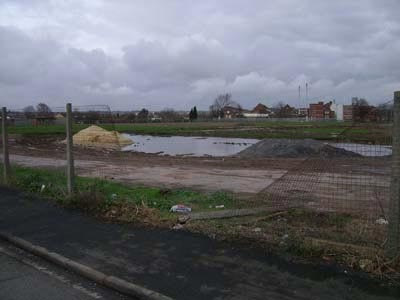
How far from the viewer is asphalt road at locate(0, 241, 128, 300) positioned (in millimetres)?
5191

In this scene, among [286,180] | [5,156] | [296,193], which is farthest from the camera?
[286,180]

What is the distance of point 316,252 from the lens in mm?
6027

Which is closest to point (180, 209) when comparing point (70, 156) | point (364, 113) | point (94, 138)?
point (70, 156)

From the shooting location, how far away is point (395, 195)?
18.1 ft

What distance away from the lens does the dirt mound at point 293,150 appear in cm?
2514

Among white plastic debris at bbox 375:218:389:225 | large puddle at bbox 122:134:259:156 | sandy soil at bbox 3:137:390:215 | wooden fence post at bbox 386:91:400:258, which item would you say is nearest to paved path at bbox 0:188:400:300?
wooden fence post at bbox 386:91:400:258

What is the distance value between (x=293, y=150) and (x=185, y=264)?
21.5 meters

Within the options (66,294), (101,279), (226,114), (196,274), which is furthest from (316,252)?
(226,114)

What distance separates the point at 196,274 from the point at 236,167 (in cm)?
1449

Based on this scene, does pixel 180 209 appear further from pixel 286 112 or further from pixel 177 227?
pixel 286 112

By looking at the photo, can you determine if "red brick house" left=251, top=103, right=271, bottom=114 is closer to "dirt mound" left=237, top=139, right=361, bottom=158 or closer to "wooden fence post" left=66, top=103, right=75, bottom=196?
"dirt mound" left=237, top=139, right=361, bottom=158

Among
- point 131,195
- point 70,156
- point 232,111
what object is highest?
point 232,111

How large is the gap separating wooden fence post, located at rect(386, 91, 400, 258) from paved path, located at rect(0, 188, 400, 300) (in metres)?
0.75

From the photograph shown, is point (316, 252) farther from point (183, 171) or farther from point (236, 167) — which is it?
point (236, 167)
